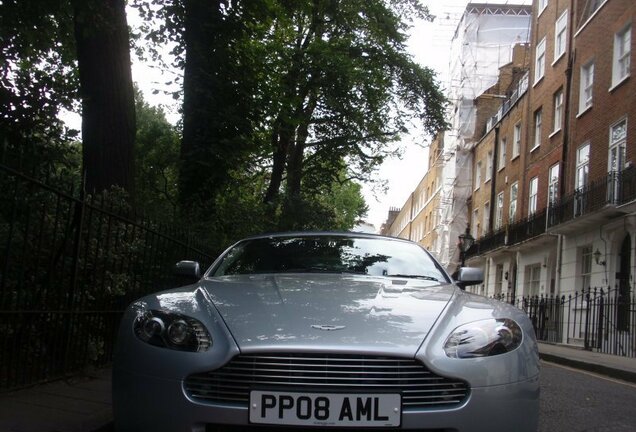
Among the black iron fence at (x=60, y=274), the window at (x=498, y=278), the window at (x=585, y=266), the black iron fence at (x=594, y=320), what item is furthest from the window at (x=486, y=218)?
the black iron fence at (x=60, y=274)

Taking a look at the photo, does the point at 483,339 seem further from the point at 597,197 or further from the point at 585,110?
the point at 585,110

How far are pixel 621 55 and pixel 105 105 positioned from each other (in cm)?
1625

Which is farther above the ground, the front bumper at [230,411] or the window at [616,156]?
the window at [616,156]

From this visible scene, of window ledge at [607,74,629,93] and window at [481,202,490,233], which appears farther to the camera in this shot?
window at [481,202,490,233]

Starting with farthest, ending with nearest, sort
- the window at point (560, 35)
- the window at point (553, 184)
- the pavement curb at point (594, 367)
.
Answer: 1. the window at point (560, 35)
2. the window at point (553, 184)
3. the pavement curb at point (594, 367)

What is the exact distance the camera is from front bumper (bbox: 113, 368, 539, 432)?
2.75 meters

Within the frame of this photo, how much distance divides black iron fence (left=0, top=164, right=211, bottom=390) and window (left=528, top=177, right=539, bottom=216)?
22209 mm

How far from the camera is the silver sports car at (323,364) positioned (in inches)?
108

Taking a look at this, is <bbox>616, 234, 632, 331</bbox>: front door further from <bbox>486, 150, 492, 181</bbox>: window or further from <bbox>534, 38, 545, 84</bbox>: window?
<bbox>486, 150, 492, 181</bbox>: window

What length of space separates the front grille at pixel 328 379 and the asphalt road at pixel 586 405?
2470 mm

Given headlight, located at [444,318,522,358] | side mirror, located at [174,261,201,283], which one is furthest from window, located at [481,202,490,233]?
headlight, located at [444,318,522,358]

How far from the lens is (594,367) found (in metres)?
10.5

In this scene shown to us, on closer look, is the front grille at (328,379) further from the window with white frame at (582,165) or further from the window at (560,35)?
the window at (560,35)

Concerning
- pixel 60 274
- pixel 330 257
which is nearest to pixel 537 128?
pixel 330 257
